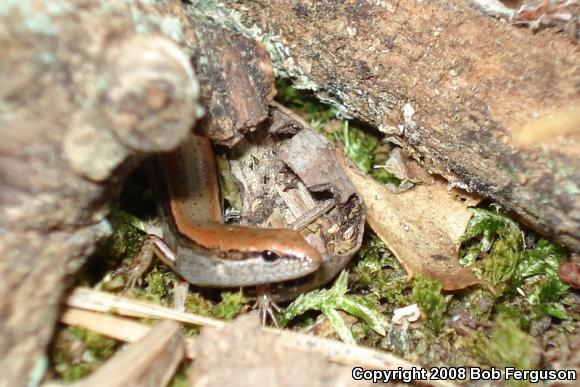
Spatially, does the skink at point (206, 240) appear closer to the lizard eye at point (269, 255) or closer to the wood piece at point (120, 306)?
the lizard eye at point (269, 255)

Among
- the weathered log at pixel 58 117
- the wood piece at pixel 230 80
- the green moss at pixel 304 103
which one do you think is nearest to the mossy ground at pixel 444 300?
the weathered log at pixel 58 117

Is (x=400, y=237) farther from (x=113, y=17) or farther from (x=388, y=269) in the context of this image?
(x=113, y=17)

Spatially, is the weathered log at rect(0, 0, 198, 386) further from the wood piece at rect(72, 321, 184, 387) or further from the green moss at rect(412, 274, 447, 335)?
the green moss at rect(412, 274, 447, 335)

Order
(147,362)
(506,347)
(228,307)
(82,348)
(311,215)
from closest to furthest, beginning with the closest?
(147,362) → (82,348) → (506,347) → (228,307) → (311,215)

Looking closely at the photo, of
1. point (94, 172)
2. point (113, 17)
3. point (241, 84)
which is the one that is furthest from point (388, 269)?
point (113, 17)

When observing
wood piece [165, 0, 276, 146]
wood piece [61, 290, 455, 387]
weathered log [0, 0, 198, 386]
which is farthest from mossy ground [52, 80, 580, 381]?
wood piece [165, 0, 276, 146]

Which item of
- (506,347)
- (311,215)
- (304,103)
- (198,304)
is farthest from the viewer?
(304,103)

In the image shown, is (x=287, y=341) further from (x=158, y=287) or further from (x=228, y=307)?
(x=158, y=287)

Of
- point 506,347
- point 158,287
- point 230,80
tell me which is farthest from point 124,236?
point 506,347
